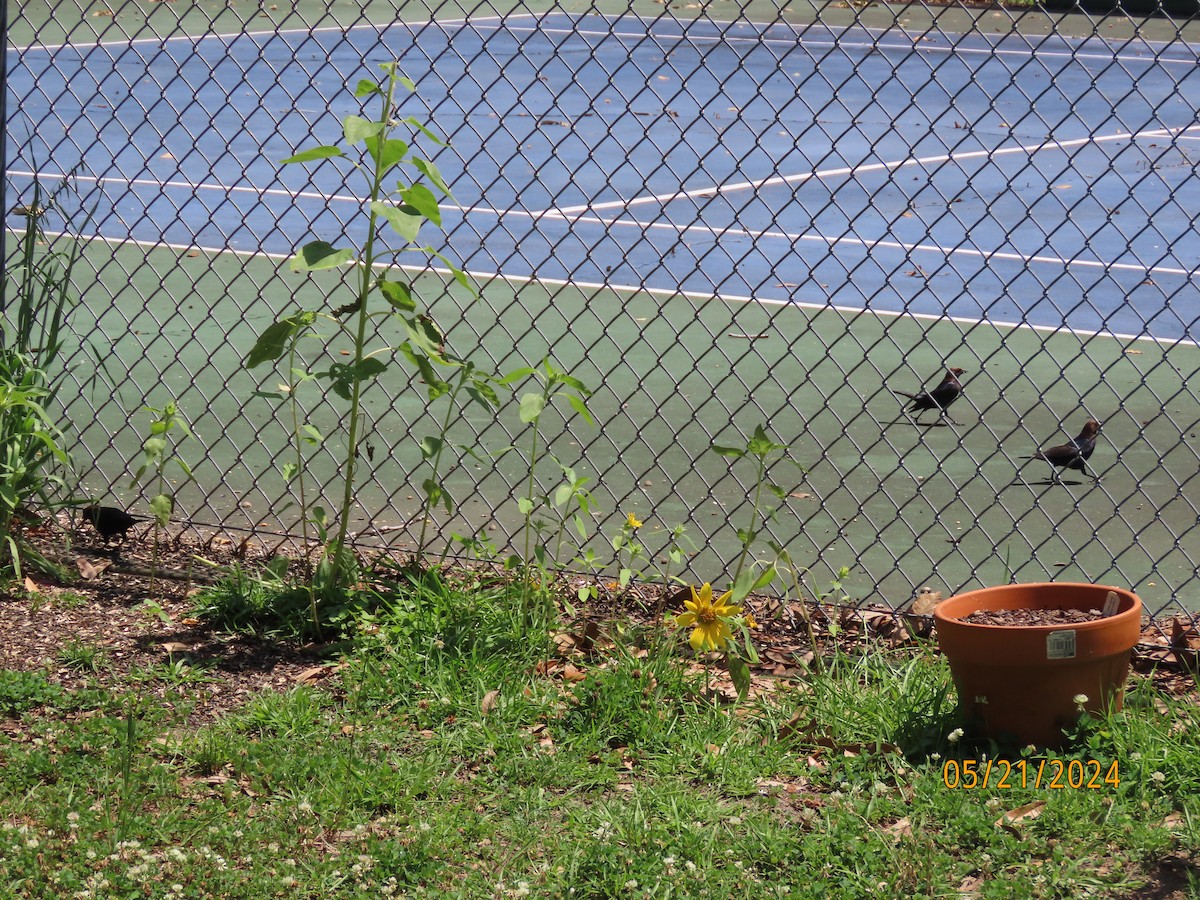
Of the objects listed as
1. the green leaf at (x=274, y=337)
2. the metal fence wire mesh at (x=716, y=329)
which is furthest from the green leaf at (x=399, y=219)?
the metal fence wire mesh at (x=716, y=329)

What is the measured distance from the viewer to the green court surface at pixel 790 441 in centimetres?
476

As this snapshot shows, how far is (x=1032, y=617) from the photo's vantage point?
11.1 feet

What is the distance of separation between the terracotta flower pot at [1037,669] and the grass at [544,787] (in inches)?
2.8

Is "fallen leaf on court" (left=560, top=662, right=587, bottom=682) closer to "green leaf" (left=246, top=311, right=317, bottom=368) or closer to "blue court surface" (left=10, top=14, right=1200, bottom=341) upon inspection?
"green leaf" (left=246, top=311, right=317, bottom=368)

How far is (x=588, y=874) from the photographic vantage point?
2.87 meters

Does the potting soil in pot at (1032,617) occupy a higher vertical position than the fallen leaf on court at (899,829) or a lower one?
higher

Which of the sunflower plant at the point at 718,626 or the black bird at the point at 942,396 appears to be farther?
the black bird at the point at 942,396

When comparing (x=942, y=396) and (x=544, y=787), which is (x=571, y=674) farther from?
(x=942, y=396)

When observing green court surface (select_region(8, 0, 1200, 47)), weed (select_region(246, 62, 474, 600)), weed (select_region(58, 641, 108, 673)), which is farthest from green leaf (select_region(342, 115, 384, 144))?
green court surface (select_region(8, 0, 1200, 47))

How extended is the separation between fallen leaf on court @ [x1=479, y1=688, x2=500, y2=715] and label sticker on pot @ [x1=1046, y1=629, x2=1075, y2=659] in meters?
1.30

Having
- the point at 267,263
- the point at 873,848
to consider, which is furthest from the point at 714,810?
the point at 267,263

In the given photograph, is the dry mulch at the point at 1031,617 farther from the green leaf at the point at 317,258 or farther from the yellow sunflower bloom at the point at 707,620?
the green leaf at the point at 317,258

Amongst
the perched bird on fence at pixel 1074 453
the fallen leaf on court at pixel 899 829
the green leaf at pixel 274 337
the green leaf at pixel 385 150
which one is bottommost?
the fallen leaf on court at pixel 899 829

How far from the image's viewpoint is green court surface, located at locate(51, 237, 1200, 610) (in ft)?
15.6
